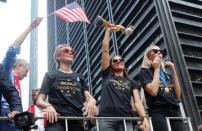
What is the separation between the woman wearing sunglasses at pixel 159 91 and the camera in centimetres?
399

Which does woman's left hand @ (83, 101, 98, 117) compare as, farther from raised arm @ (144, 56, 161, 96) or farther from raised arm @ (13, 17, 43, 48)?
raised arm @ (13, 17, 43, 48)

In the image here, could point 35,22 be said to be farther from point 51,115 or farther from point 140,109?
point 140,109

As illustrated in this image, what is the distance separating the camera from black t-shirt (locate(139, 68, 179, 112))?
409 cm

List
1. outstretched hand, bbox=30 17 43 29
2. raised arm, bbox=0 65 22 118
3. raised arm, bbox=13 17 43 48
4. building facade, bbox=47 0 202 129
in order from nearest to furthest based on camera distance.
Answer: raised arm, bbox=0 65 22 118 < raised arm, bbox=13 17 43 48 < outstretched hand, bbox=30 17 43 29 < building facade, bbox=47 0 202 129

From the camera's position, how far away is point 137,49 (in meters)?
27.4

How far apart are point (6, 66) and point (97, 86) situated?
33750mm

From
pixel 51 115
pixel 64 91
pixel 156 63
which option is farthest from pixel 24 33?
Result: pixel 156 63

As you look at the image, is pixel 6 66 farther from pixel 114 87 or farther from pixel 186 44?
pixel 186 44

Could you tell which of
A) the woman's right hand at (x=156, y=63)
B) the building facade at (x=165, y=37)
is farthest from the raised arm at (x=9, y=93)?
the building facade at (x=165, y=37)

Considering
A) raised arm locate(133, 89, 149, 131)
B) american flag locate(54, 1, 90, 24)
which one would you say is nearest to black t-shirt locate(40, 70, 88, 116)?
raised arm locate(133, 89, 149, 131)

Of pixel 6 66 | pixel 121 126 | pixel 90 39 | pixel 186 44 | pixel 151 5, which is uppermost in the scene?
pixel 90 39

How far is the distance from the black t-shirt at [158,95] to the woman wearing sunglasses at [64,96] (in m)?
0.72

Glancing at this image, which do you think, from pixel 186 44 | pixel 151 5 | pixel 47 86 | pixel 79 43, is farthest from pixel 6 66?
pixel 79 43

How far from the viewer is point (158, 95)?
415 cm
